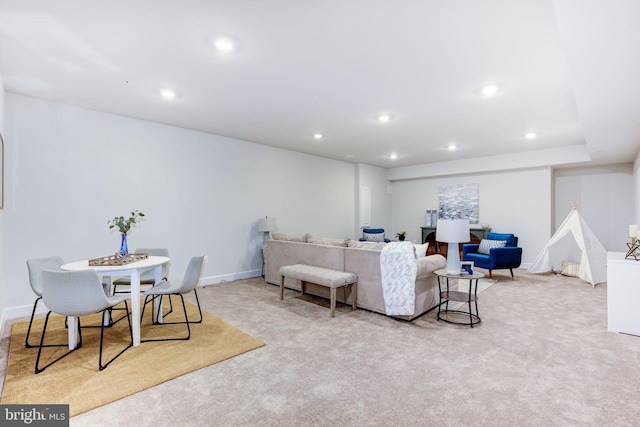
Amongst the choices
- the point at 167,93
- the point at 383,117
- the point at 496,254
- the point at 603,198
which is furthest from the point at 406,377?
the point at 603,198

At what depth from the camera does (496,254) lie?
18.8 ft

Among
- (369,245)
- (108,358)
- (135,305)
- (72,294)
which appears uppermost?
(369,245)

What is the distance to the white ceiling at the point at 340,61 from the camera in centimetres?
208

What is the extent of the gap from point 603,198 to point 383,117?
5.74 m

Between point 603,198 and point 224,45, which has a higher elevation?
point 224,45

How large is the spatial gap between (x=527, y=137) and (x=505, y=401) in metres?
4.90

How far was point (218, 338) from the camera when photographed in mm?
3115

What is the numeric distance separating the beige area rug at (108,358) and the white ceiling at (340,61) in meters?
2.66

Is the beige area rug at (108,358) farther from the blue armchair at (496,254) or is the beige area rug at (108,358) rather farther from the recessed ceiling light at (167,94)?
the blue armchair at (496,254)

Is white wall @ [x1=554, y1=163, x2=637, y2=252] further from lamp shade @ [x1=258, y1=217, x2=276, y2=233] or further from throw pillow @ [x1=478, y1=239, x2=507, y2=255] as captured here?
lamp shade @ [x1=258, y1=217, x2=276, y2=233]

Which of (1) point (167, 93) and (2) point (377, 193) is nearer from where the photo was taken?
(1) point (167, 93)

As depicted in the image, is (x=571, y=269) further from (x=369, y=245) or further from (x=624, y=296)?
(x=369, y=245)

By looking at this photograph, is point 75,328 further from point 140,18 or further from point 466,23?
point 466,23

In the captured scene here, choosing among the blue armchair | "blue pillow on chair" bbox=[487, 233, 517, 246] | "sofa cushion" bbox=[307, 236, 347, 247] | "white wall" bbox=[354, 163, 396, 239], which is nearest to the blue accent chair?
"white wall" bbox=[354, 163, 396, 239]
